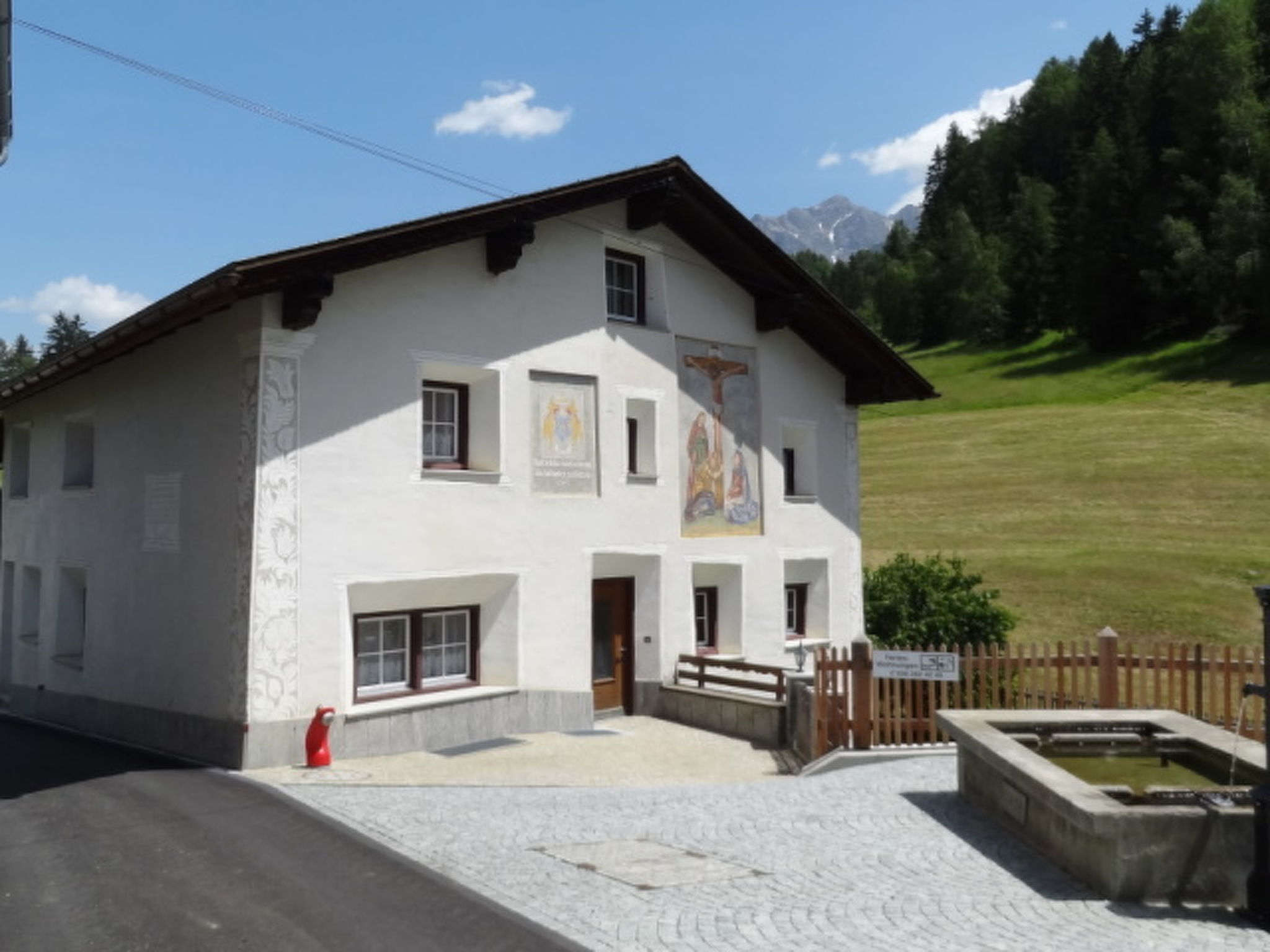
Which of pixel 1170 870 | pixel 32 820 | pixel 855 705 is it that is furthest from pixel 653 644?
pixel 1170 870

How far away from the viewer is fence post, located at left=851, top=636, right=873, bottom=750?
13.4 meters

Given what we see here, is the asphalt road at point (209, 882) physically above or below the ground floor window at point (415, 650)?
below

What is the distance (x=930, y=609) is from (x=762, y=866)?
12.7m

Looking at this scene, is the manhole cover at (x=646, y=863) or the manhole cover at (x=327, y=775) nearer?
the manhole cover at (x=646, y=863)

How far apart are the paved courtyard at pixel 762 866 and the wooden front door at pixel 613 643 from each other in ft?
18.8

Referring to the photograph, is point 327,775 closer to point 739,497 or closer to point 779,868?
point 779,868

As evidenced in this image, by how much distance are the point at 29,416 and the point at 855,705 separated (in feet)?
52.6

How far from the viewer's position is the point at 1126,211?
78.8 meters

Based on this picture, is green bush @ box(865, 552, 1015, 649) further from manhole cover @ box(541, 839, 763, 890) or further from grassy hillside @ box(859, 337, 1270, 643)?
manhole cover @ box(541, 839, 763, 890)

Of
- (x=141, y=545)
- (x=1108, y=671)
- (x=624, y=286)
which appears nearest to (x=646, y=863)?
(x=1108, y=671)

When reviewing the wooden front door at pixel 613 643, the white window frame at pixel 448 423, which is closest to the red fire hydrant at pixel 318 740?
the white window frame at pixel 448 423

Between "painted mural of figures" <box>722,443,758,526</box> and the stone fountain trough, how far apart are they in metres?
9.10

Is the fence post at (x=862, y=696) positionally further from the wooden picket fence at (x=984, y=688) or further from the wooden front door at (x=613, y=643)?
the wooden front door at (x=613, y=643)

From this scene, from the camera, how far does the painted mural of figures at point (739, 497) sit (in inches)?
768
